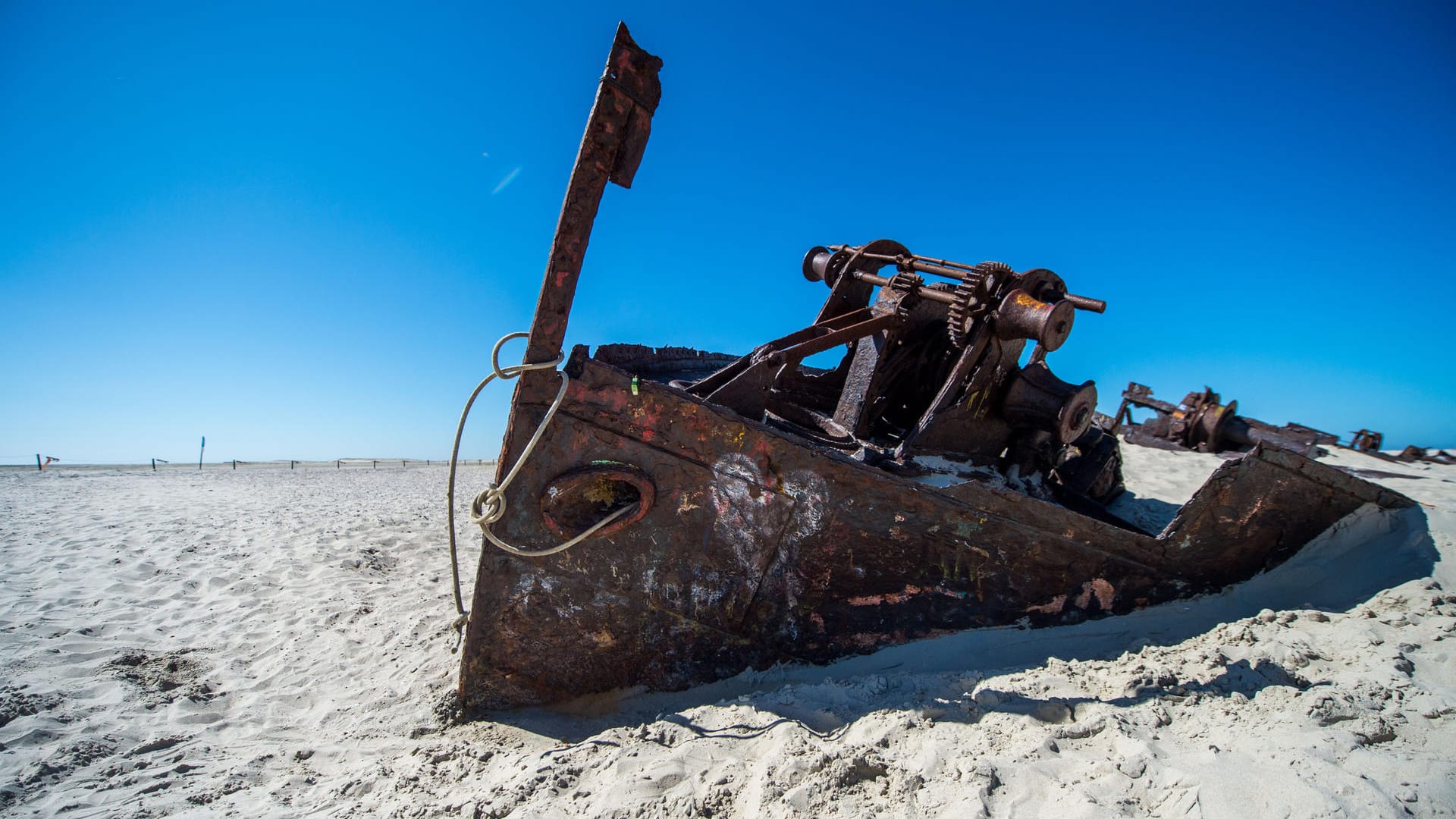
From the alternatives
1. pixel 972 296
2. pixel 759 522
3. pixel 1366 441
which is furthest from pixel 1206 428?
pixel 759 522

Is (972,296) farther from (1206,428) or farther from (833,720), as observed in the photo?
(1206,428)

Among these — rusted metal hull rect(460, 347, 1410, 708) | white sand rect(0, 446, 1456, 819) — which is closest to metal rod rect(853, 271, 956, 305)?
rusted metal hull rect(460, 347, 1410, 708)

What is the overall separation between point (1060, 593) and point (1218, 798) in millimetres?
1389

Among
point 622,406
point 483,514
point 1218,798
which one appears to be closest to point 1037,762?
point 1218,798

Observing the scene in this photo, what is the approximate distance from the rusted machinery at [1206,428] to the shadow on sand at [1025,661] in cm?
684

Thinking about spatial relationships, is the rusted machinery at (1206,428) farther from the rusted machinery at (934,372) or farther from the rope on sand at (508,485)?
the rope on sand at (508,485)

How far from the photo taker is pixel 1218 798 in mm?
1675

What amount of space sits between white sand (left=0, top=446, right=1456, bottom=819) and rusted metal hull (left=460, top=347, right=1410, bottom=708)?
0.44 ft

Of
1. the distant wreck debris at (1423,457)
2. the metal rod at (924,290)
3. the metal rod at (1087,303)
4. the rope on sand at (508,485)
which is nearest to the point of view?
the rope on sand at (508,485)


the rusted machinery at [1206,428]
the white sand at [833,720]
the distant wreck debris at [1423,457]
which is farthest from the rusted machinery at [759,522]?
the distant wreck debris at [1423,457]

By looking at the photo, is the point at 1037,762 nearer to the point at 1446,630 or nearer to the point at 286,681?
the point at 1446,630

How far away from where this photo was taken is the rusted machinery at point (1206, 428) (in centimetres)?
1023

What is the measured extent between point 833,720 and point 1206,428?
10.7m

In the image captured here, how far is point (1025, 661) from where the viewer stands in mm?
2801
